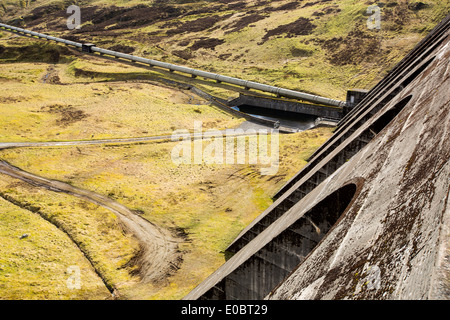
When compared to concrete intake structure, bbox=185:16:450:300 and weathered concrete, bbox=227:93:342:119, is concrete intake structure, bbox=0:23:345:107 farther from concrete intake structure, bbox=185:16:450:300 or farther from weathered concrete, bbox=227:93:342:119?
concrete intake structure, bbox=185:16:450:300

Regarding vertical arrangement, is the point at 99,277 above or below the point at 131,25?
below

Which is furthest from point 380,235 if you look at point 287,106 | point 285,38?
point 285,38

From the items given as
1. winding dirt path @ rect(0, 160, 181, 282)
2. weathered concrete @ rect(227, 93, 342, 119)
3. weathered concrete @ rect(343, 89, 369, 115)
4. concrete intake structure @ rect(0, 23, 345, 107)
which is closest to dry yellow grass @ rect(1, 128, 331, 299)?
winding dirt path @ rect(0, 160, 181, 282)

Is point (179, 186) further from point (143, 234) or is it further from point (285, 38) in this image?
point (285, 38)

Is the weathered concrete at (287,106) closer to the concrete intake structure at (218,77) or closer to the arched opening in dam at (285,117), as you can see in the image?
the arched opening in dam at (285,117)
